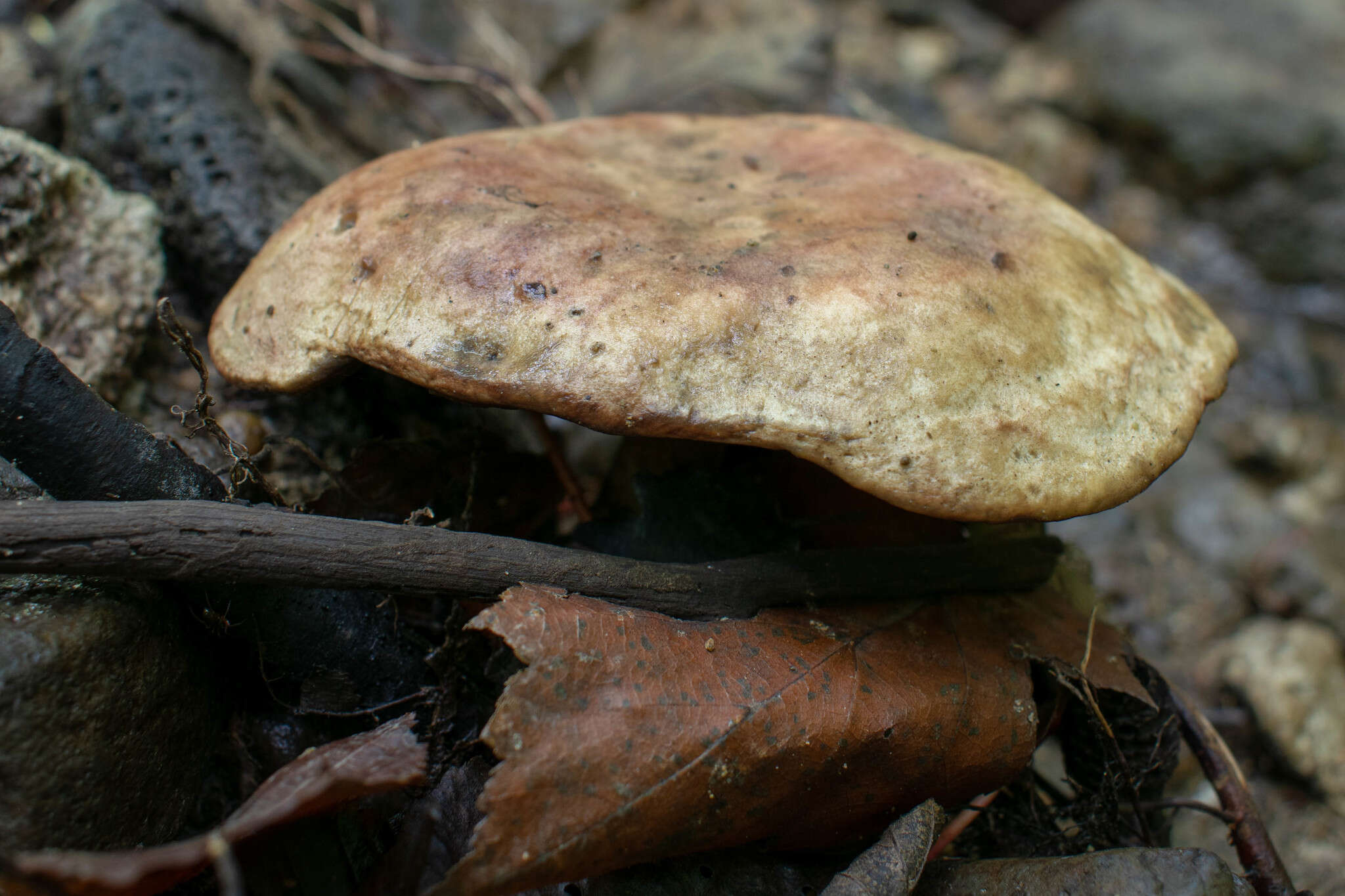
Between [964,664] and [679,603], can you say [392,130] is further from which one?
[964,664]

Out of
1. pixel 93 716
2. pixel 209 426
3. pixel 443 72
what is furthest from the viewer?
pixel 443 72

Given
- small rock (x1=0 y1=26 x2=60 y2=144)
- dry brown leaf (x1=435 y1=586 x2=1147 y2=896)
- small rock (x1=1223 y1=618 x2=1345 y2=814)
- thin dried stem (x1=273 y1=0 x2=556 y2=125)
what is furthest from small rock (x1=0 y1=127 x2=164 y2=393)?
small rock (x1=1223 y1=618 x2=1345 y2=814)

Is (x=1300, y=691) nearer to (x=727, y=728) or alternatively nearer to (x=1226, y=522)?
(x=1226, y=522)

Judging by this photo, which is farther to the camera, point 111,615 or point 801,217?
point 801,217

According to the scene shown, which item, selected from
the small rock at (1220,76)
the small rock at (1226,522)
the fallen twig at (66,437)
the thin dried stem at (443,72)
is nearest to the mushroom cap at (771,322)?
the fallen twig at (66,437)

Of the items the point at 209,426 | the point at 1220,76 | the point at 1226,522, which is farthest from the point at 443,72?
the point at 1220,76

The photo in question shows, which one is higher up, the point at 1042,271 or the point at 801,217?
the point at 801,217

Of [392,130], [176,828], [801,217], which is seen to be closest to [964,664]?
[801,217]
